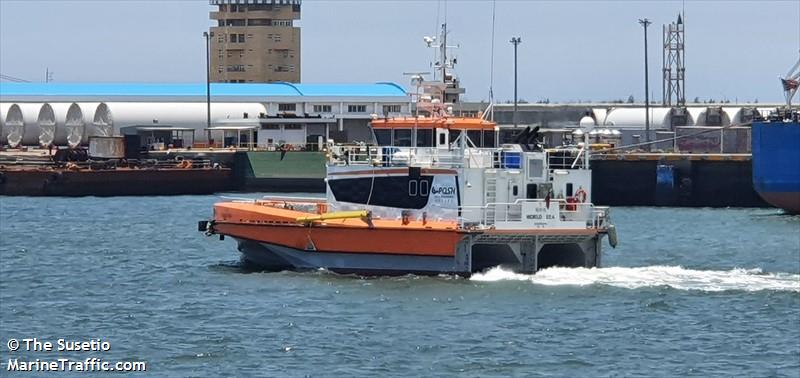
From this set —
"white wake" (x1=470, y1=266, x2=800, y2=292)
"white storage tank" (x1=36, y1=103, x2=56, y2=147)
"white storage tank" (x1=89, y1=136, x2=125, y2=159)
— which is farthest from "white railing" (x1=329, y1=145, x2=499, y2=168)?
"white storage tank" (x1=36, y1=103, x2=56, y2=147)

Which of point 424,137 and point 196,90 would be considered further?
point 196,90

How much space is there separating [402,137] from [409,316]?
679cm

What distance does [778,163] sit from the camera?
5862 centimetres

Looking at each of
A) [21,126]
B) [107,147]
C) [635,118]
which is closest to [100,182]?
[107,147]

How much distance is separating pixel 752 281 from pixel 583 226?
351 cm

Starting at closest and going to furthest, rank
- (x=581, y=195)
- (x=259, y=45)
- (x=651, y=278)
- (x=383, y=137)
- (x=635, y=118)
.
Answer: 1. (x=651, y=278)
2. (x=581, y=195)
3. (x=383, y=137)
4. (x=635, y=118)
5. (x=259, y=45)

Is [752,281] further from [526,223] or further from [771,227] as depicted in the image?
[771,227]

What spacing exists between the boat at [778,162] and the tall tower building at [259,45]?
6036 cm

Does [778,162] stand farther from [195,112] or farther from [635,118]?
[195,112]

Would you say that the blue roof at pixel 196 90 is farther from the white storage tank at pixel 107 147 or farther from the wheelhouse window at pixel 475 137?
the wheelhouse window at pixel 475 137

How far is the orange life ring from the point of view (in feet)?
114

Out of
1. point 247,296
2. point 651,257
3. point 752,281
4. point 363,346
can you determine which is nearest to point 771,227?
point 651,257

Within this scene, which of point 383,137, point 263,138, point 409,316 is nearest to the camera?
point 409,316

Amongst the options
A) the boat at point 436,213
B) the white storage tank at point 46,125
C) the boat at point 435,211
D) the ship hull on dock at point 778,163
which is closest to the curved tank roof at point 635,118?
the white storage tank at point 46,125
